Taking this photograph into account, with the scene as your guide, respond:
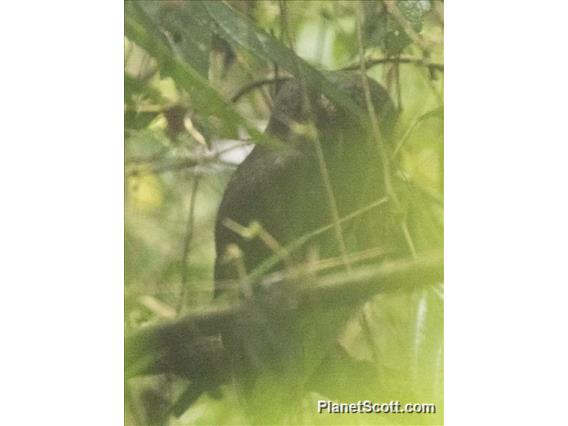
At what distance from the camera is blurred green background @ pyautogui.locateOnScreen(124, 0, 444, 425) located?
81 cm

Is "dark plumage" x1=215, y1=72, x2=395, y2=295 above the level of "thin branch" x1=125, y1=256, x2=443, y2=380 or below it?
above

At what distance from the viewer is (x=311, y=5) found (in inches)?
32.2

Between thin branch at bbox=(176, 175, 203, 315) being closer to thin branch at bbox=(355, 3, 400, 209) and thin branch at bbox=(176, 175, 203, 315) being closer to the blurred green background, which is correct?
the blurred green background

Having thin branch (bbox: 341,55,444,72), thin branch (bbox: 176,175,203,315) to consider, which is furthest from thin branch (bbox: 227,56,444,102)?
thin branch (bbox: 176,175,203,315)

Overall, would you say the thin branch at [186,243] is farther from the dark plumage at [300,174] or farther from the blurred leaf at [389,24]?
the blurred leaf at [389,24]

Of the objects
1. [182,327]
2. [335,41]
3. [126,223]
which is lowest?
[182,327]

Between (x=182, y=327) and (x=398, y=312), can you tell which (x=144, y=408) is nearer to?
(x=182, y=327)

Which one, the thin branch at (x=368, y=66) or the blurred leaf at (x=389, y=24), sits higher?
the blurred leaf at (x=389, y=24)

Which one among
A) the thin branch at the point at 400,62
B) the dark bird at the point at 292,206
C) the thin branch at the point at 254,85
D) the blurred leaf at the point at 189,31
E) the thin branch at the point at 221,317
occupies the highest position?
the blurred leaf at the point at 189,31

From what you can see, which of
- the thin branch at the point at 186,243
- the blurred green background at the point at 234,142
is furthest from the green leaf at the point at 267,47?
the thin branch at the point at 186,243

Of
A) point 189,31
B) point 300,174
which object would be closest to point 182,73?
point 189,31

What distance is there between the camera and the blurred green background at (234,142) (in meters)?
0.81
